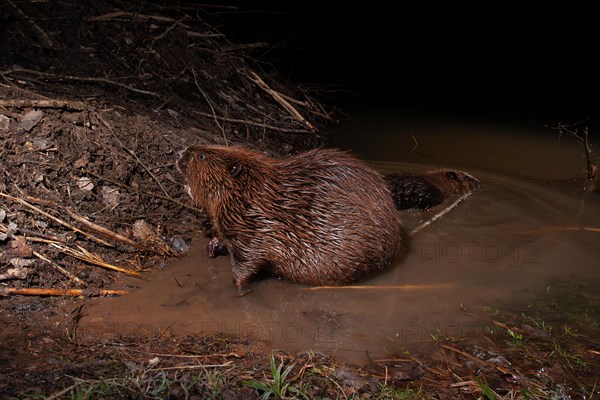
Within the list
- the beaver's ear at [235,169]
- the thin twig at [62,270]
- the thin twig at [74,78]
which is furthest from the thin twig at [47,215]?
the thin twig at [74,78]

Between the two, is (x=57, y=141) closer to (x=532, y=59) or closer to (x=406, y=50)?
(x=406, y=50)

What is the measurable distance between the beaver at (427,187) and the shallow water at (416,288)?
102mm

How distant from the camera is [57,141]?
377 cm

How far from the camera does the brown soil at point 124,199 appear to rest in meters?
2.52

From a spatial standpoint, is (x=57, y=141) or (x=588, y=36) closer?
(x=57, y=141)

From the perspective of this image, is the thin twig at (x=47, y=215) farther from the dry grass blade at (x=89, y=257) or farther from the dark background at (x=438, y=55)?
the dark background at (x=438, y=55)

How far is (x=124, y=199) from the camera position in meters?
3.81

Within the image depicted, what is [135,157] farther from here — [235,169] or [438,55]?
[438,55]

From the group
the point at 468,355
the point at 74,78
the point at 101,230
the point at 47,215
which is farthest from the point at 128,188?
the point at 468,355

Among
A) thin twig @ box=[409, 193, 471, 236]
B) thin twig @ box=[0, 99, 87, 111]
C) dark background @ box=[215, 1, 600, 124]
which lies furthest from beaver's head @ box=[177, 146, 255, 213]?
dark background @ box=[215, 1, 600, 124]

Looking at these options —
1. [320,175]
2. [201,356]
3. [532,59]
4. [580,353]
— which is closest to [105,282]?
[201,356]

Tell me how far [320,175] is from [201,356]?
4.27 ft

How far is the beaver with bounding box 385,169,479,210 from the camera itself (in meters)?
4.70

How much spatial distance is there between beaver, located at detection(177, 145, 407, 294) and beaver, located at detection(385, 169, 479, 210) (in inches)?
45.2
